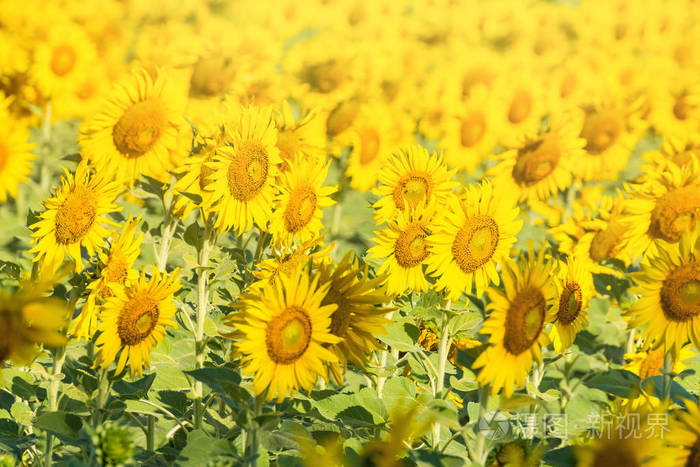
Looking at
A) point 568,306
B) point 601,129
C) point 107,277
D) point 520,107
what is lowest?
point 107,277

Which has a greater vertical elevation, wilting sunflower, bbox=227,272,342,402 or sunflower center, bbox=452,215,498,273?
sunflower center, bbox=452,215,498,273

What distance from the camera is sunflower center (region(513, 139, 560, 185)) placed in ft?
13.1

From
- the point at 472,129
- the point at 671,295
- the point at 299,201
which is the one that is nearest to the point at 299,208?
the point at 299,201

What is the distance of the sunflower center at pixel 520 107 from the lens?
669 cm

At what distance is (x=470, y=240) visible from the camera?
230cm

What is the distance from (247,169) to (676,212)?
6.43 feet

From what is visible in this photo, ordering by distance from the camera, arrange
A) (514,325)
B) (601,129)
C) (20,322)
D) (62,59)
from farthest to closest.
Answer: (62,59), (601,129), (514,325), (20,322)

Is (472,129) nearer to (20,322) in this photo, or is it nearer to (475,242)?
(475,242)

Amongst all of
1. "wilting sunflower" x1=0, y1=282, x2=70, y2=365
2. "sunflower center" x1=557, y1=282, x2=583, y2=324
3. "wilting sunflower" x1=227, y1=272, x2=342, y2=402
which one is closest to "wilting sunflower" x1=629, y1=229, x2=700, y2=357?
"sunflower center" x1=557, y1=282, x2=583, y2=324

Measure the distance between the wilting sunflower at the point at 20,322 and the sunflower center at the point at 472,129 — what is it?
541 cm

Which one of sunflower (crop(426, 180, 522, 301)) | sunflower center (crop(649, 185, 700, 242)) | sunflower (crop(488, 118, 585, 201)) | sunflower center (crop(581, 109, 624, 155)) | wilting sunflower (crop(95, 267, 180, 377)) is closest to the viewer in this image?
wilting sunflower (crop(95, 267, 180, 377))

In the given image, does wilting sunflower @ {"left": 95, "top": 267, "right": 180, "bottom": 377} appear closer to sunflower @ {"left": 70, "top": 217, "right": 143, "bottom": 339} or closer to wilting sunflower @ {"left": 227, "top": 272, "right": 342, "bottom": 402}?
sunflower @ {"left": 70, "top": 217, "right": 143, "bottom": 339}

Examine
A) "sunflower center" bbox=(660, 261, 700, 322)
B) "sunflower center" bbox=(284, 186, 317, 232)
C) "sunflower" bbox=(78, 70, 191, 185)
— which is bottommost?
"sunflower center" bbox=(660, 261, 700, 322)

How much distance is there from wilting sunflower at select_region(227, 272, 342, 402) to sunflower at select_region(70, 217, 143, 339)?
0.63 m
